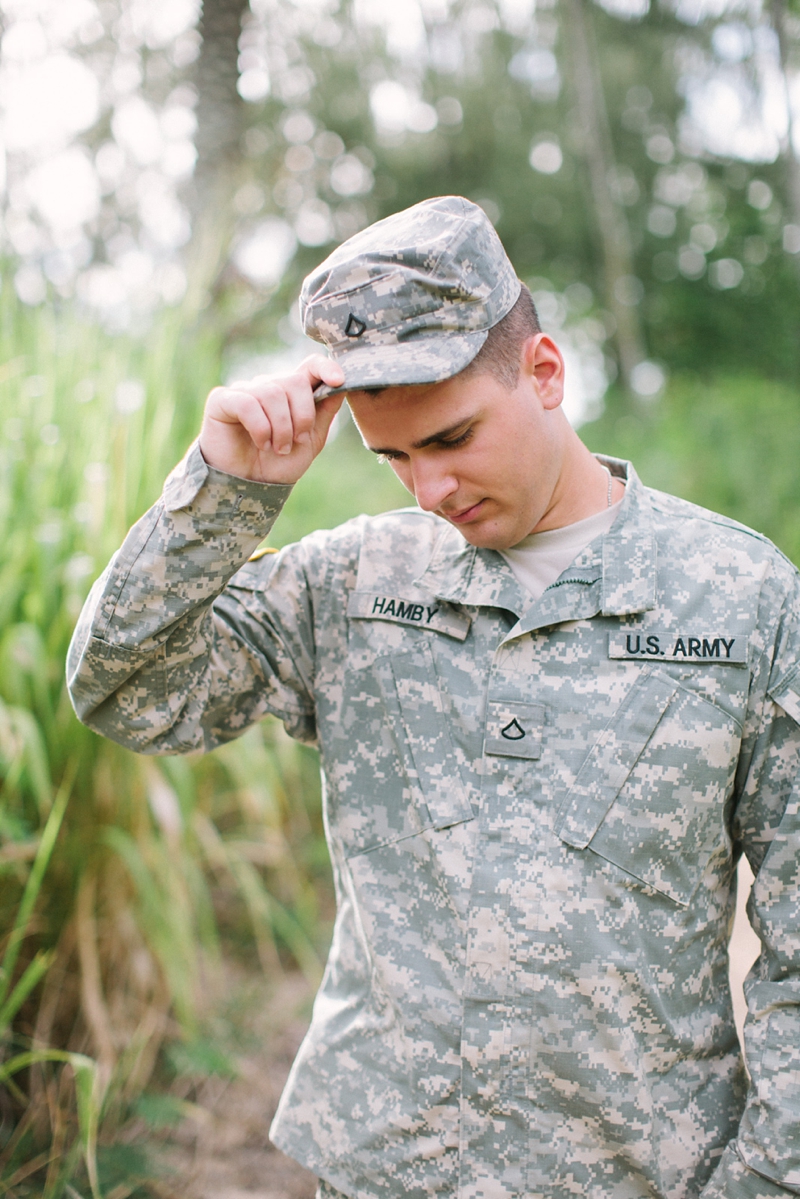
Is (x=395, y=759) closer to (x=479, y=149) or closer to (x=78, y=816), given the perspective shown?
(x=78, y=816)

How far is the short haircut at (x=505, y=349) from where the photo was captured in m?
1.45

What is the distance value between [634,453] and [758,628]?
21.5 ft

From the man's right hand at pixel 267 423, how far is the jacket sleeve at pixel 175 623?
0.09 ft

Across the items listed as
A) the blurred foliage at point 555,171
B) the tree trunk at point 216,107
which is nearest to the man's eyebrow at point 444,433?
the tree trunk at point 216,107

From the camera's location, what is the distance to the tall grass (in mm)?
2232

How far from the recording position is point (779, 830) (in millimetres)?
1377

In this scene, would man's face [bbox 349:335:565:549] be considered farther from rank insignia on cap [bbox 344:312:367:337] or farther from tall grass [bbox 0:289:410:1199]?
tall grass [bbox 0:289:410:1199]

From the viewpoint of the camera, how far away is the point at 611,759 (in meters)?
1.40

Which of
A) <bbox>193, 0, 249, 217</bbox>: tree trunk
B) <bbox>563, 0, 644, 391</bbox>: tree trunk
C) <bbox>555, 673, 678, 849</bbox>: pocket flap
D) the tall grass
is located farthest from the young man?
<bbox>563, 0, 644, 391</bbox>: tree trunk

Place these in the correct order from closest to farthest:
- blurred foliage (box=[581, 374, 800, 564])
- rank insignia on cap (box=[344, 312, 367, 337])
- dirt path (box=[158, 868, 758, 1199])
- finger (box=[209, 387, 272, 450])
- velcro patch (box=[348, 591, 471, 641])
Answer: finger (box=[209, 387, 272, 450]), rank insignia on cap (box=[344, 312, 367, 337]), velcro patch (box=[348, 591, 471, 641]), dirt path (box=[158, 868, 758, 1199]), blurred foliage (box=[581, 374, 800, 564])

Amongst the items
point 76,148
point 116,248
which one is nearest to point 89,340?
point 116,248

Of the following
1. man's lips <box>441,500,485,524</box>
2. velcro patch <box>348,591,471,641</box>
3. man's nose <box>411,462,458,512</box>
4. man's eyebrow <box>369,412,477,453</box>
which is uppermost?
man's eyebrow <box>369,412,477,453</box>

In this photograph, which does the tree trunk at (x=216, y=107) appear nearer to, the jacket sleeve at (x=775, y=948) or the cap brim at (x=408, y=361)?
the cap brim at (x=408, y=361)

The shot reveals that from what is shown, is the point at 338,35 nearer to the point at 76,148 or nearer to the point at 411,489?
the point at 76,148
